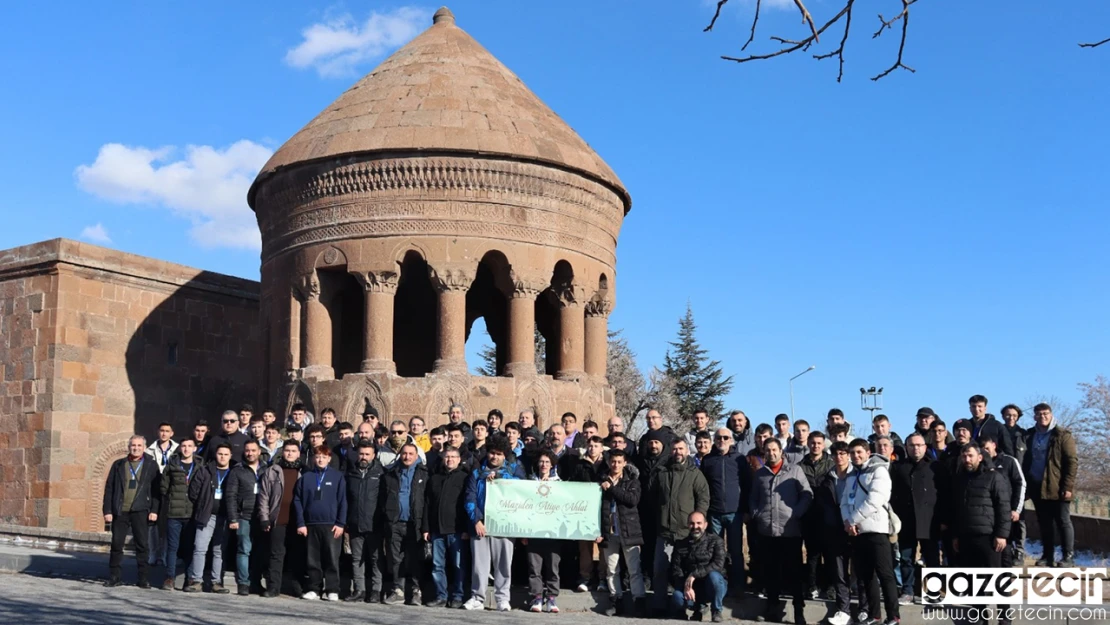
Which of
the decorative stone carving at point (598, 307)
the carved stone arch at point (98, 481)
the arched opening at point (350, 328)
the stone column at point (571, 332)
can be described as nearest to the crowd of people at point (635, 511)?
the stone column at point (571, 332)

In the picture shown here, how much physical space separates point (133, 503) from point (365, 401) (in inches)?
206

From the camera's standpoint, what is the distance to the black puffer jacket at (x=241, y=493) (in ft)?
35.6

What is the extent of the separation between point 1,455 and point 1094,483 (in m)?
38.8

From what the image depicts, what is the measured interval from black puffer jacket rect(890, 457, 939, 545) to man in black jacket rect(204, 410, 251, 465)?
5843 mm

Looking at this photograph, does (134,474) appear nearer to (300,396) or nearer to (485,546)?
(485,546)

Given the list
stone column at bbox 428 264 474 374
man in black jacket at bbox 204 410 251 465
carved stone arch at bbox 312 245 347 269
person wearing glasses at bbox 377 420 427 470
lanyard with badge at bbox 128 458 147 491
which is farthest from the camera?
carved stone arch at bbox 312 245 347 269

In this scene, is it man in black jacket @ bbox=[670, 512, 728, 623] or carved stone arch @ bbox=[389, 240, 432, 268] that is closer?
man in black jacket @ bbox=[670, 512, 728, 623]

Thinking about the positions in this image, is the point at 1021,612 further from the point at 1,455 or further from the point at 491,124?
the point at 1,455

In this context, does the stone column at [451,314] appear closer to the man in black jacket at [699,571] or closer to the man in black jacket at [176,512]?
the man in black jacket at [176,512]

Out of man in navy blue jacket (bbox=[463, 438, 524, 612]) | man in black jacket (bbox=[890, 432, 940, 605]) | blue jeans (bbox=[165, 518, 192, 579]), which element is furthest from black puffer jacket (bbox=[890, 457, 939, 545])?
blue jeans (bbox=[165, 518, 192, 579])

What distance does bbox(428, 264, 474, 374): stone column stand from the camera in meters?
16.5

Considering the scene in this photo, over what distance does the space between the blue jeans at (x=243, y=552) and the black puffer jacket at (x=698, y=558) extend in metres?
3.75

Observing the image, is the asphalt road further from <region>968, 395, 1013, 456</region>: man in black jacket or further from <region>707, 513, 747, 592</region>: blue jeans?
<region>968, 395, 1013, 456</region>: man in black jacket

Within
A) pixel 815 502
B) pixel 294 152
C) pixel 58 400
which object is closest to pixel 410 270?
pixel 294 152
